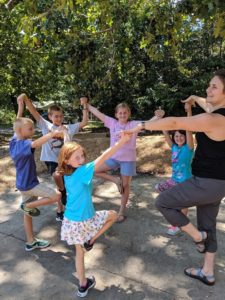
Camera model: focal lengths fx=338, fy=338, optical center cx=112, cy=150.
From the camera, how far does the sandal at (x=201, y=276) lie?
3.07 meters

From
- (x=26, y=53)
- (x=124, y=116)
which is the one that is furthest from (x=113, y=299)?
(x=26, y=53)

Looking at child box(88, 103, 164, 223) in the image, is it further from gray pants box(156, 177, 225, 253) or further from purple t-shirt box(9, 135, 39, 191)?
gray pants box(156, 177, 225, 253)

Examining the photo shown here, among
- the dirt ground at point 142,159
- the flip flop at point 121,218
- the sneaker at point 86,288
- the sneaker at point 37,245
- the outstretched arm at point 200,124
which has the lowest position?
the sneaker at point 86,288

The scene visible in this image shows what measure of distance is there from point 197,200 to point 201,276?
2.59ft

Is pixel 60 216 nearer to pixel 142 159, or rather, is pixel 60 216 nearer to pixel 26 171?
pixel 26 171

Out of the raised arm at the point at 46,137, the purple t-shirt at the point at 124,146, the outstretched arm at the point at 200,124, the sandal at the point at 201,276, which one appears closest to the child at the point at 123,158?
the purple t-shirt at the point at 124,146

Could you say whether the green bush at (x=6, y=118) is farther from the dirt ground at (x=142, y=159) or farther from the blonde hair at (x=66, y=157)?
the blonde hair at (x=66, y=157)

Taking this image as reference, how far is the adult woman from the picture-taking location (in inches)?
105

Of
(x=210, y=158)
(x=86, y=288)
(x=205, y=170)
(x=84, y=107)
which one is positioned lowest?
(x=86, y=288)

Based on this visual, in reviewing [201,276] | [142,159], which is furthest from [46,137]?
[142,159]

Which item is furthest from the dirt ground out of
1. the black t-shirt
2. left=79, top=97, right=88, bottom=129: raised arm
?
the black t-shirt

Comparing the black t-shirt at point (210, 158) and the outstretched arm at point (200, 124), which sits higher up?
the outstretched arm at point (200, 124)

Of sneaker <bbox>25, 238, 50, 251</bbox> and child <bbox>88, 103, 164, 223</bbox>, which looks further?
child <bbox>88, 103, 164, 223</bbox>

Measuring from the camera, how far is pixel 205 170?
113 inches
